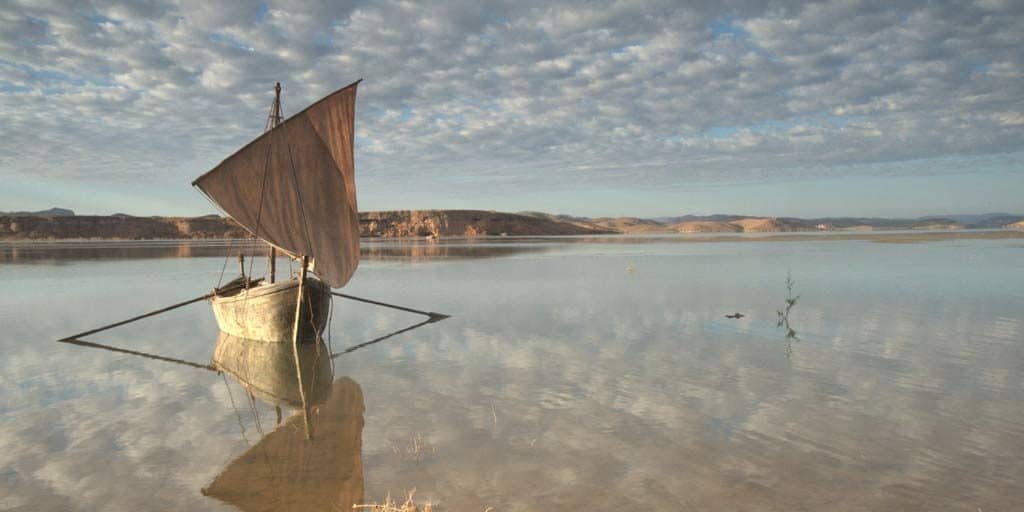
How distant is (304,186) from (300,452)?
11.0 meters

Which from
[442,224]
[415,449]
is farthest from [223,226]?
[415,449]

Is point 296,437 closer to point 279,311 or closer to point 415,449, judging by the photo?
point 415,449

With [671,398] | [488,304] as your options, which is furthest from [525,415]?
[488,304]

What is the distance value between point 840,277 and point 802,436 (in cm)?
2233

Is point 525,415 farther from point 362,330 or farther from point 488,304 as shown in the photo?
point 488,304

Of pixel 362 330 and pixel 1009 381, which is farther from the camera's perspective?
pixel 362 330

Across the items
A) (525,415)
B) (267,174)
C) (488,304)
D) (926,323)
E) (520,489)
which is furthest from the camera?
(488,304)

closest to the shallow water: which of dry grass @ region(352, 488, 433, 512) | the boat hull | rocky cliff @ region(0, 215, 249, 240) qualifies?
dry grass @ region(352, 488, 433, 512)

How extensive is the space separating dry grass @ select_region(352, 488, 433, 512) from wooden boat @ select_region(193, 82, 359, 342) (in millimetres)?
9347

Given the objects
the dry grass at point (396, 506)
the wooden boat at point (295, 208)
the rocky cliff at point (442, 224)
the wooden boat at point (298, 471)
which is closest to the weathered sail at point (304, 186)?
the wooden boat at point (295, 208)

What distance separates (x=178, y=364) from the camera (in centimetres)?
1300

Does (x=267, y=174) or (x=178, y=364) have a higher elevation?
(x=267, y=174)

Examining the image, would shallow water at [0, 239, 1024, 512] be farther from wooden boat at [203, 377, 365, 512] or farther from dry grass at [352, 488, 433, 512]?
dry grass at [352, 488, 433, 512]

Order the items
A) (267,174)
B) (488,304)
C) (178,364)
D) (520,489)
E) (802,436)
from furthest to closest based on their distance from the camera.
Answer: (488,304) → (267,174) → (178,364) → (802,436) → (520,489)
